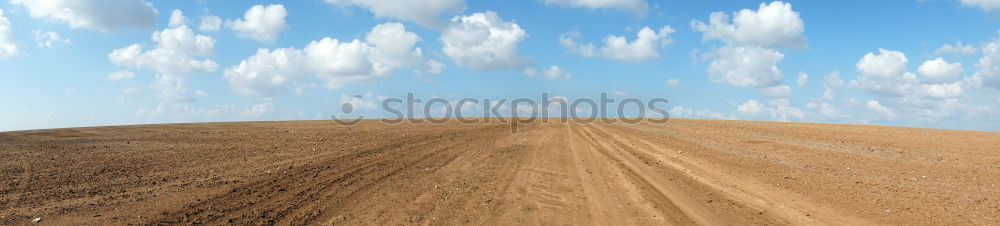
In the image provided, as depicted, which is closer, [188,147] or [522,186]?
[522,186]

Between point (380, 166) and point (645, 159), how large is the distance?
6.79 m

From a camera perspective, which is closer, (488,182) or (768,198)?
(768,198)

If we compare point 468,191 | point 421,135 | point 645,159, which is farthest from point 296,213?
point 421,135

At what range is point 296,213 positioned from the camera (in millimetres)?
8211

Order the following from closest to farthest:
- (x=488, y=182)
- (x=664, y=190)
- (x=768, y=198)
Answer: (x=768, y=198) < (x=664, y=190) < (x=488, y=182)

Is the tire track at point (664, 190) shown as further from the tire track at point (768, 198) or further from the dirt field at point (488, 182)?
the tire track at point (768, 198)

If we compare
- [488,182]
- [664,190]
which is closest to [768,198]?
[664,190]

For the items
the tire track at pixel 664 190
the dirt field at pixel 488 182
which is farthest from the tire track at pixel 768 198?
the tire track at pixel 664 190

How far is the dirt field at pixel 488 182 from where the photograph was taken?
8242mm

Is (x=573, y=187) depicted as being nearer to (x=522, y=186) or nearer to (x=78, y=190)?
(x=522, y=186)

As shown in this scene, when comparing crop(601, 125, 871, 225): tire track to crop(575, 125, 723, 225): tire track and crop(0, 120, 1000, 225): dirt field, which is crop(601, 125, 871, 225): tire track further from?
crop(575, 125, 723, 225): tire track

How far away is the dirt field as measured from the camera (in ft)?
27.0

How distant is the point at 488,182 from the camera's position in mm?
10453

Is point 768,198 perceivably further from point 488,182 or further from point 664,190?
point 488,182
